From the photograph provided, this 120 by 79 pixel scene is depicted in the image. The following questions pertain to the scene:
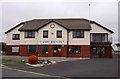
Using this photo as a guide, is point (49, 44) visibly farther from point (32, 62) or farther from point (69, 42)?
point (32, 62)

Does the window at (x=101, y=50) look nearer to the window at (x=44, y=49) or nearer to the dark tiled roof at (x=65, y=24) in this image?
the dark tiled roof at (x=65, y=24)

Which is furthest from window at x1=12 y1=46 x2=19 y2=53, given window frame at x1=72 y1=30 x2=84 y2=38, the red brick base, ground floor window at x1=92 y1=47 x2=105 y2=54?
ground floor window at x1=92 y1=47 x2=105 y2=54

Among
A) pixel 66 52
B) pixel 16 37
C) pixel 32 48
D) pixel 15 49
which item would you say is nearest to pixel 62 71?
pixel 66 52

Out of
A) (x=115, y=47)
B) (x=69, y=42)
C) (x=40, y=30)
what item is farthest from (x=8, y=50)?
(x=115, y=47)

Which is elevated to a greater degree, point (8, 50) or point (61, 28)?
point (61, 28)

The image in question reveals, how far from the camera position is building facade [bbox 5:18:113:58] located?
54.2 meters

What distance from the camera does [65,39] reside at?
5422 centimetres

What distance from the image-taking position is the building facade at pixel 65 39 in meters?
54.2

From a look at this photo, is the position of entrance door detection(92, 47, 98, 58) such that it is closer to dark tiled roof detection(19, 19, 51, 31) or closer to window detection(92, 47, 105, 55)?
window detection(92, 47, 105, 55)

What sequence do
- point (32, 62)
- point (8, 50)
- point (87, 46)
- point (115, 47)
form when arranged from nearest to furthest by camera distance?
1. point (32, 62)
2. point (87, 46)
3. point (8, 50)
4. point (115, 47)

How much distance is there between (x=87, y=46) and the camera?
54.2 m

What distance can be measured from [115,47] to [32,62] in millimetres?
63900

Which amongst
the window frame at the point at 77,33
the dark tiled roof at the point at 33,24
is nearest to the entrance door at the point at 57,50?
the window frame at the point at 77,33

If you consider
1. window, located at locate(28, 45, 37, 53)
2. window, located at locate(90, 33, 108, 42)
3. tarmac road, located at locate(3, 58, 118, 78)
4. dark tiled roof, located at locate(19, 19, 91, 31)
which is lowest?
tarmac road, located at locate(3, 58, 118, 78)
